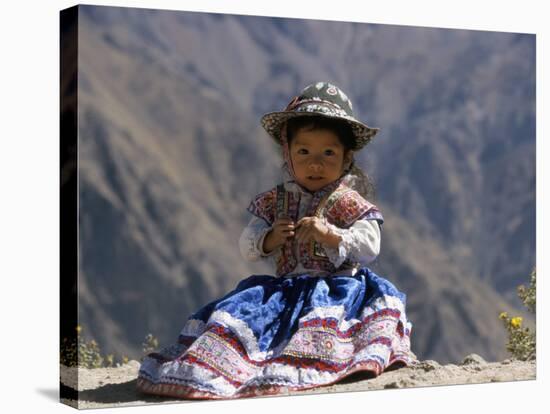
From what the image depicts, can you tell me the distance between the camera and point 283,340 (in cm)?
824

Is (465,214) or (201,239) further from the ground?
(465,214)

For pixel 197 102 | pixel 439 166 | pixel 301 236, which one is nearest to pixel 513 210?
pixel 439 166

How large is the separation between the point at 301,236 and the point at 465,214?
6975 cm

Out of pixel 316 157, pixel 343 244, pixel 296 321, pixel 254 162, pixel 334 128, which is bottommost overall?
pixel 296 321

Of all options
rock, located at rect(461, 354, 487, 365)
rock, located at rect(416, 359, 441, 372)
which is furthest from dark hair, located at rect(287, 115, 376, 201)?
rock, located at rect(461, 354, 487, 365)

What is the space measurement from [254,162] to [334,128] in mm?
46758

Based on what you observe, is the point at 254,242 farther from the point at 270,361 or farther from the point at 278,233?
the point at 270,361

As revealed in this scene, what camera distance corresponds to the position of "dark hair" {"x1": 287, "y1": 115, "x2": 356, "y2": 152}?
28.0ft

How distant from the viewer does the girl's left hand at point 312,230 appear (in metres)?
8.33

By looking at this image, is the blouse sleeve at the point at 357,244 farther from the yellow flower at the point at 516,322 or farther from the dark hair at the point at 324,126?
the yellow flower at the point at 516,322

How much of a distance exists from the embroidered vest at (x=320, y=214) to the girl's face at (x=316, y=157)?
0.29ft

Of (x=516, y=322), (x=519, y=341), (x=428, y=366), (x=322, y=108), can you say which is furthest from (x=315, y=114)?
(x=519, y=341)

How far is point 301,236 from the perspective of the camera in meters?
8.38

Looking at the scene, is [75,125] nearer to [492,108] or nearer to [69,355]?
[69,355]
